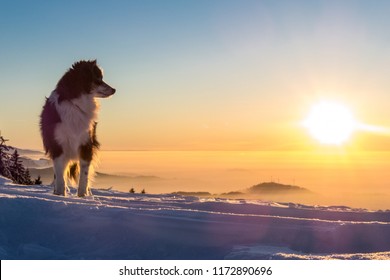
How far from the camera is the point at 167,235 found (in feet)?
20.4

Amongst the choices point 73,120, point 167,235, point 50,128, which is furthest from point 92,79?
point 167,235

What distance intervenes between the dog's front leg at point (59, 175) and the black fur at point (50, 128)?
120mm

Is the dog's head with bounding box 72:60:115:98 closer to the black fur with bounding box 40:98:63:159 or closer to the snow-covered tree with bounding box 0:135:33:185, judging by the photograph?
the black fur with bounding box 40:98:63:159

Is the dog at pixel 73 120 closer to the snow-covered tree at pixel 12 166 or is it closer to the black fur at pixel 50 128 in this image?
the black fur at pixel 50 128

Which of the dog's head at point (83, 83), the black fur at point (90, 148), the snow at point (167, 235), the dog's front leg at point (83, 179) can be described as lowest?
the snow at point (167, 235)

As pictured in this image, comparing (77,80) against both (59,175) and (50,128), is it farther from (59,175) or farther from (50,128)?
(59,175)

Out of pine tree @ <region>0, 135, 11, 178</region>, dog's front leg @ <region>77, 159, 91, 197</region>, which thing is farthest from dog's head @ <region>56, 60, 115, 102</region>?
pine tree @ <region>0, 135, 11, 178</region>

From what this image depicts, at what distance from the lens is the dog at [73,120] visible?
9.81 meters

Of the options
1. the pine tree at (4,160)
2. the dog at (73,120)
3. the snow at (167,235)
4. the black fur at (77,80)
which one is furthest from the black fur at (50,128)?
the pine tree at (4,160)

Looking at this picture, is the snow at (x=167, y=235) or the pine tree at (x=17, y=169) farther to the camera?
the pine tree at (x=17, y=169)

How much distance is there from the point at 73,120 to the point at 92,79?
38.4 inches

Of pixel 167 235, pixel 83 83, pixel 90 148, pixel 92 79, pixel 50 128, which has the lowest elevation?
pixel 167 235

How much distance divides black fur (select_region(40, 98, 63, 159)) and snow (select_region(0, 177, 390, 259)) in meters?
3.07
